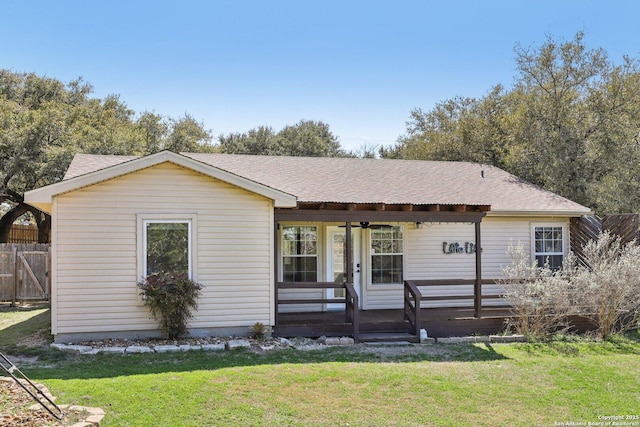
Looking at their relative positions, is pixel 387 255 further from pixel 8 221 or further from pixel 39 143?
pixel 8 221

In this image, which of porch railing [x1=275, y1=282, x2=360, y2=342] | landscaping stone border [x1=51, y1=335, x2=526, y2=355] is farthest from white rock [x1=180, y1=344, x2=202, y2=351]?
porch railing [x1=275, y1=282, x2=360, y2=342]

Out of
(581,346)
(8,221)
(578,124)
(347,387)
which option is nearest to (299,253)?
(347,387)

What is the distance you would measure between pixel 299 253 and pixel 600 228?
24.6 feet

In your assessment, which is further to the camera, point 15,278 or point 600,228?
point 15,278

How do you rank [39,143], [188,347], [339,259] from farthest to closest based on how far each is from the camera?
[39,143] < [339,259] < [188,347]

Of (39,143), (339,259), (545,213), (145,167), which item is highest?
(39,143)

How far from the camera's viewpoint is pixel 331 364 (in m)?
7.52

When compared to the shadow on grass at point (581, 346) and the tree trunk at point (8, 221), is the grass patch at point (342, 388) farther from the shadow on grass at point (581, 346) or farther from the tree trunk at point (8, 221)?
the tree trunk at point (8, 221)

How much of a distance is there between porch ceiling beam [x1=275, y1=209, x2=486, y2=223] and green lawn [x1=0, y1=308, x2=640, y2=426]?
2653 millimetres

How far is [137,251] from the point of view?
8906 mm

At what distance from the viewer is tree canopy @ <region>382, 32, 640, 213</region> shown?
55.4ft

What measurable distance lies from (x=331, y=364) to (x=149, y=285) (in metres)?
3.50

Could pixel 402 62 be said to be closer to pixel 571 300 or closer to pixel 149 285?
pixel 571 300

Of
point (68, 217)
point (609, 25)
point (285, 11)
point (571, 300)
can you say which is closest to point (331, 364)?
point (68, 217)
